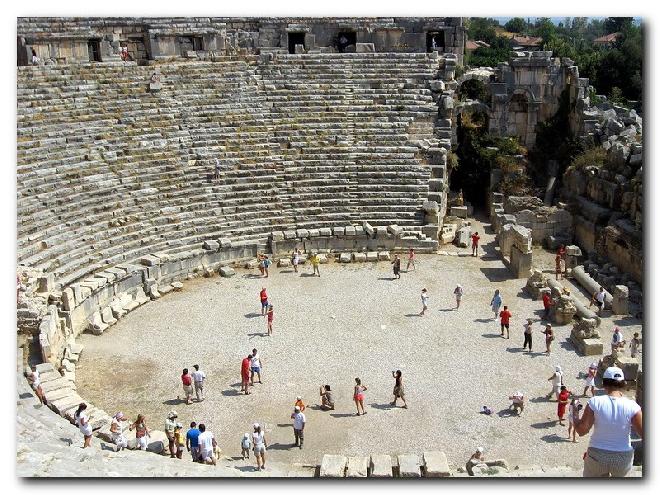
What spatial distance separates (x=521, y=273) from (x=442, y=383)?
6.23 m

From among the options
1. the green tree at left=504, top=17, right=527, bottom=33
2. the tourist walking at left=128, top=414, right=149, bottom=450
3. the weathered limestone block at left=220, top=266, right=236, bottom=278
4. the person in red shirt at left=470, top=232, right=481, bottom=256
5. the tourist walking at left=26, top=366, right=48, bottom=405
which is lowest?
the tourist walking at left=128, top=414, right=149, bottom=450

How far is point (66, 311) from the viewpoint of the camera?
16484 millimetres

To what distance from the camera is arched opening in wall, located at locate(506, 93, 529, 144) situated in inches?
1089

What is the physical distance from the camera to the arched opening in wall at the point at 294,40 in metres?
28.7

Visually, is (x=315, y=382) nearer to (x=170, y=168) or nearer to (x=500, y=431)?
(x=500, y=431)

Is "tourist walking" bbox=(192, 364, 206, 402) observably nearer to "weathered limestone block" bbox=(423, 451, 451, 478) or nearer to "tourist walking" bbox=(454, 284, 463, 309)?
"weathered limestone block" bbox=(423, 451, 451, 478)

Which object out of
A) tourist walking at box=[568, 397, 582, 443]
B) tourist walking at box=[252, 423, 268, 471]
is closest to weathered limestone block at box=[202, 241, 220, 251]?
tourist walking at box=[252, 423, 268, 471]

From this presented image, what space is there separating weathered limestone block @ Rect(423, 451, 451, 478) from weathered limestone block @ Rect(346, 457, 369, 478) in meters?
0.85

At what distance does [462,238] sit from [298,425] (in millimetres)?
10996

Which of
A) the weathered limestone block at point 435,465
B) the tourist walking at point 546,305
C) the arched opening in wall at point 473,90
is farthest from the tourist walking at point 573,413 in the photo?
the arched opening in wall at point 473,90

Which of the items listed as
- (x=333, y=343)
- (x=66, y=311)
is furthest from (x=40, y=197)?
(x=333, y=343)

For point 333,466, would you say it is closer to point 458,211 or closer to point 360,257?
point 360,257

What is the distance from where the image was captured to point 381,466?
1166 cm

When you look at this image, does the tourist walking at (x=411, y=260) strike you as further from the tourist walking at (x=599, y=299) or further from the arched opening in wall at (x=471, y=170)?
the arched opening in wall at (x=471, y=170)
